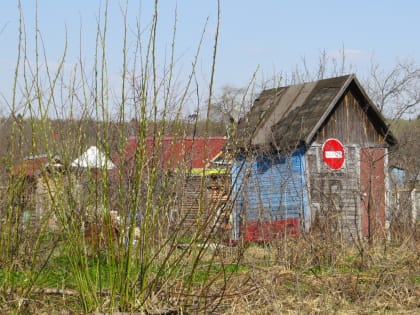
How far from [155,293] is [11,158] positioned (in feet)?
4.95

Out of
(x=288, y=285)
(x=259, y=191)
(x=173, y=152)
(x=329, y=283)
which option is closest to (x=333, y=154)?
(x=259, y=191)

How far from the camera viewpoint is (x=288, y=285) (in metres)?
6.77

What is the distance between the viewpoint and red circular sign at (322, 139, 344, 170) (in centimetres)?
1630

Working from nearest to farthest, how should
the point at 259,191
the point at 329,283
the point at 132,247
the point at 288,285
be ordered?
the point at 132,247 → the point at 329,283 → the point at 288,285 → the point at 259,191

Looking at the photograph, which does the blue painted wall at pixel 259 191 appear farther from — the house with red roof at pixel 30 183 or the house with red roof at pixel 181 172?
the house with red roof at pixel 30 183

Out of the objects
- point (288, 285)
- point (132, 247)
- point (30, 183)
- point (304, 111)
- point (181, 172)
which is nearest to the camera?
point (132, 247)

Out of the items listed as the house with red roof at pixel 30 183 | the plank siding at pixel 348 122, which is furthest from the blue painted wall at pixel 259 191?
the house with red roof at pixel 30 183

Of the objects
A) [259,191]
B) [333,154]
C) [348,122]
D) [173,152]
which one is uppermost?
[348,122]

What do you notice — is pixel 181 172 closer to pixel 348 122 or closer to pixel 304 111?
pixel 304 111

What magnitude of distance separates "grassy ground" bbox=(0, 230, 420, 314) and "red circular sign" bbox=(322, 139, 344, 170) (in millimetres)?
7145

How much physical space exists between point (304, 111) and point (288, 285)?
10.1m

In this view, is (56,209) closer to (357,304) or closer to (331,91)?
(357,304)

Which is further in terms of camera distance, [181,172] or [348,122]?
[348,122]

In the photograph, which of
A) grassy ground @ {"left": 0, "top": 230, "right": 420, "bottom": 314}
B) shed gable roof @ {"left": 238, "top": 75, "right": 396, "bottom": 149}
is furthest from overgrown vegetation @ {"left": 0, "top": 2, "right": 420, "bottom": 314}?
shed gable roof @ {"left": 238, "top": 75, "right": 396, "bottom": 149}
